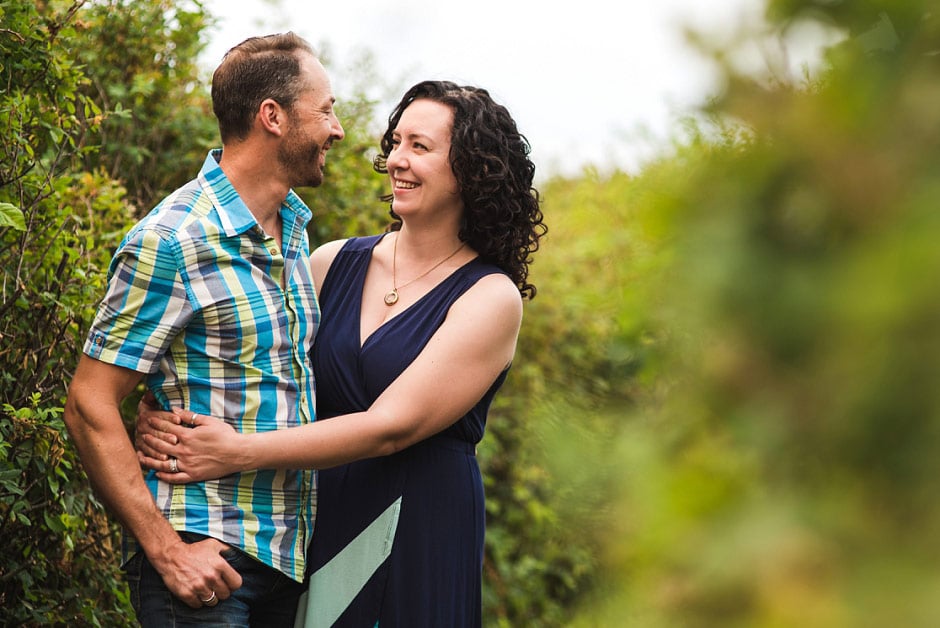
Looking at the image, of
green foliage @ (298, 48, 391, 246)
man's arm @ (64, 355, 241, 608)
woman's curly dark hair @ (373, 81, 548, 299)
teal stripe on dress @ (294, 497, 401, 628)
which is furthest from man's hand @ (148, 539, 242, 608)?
green foliage @ (298, 48, 391, 246)

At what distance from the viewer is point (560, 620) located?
645cm

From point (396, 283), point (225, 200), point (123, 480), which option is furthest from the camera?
point (396, 283)

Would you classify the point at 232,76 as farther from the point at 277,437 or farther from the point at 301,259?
the point at 277,437

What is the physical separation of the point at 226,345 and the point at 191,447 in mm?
268

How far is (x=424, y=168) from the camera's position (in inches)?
125

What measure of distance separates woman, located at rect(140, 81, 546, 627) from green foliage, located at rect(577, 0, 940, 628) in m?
2.03

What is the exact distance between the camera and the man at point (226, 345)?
102 inches

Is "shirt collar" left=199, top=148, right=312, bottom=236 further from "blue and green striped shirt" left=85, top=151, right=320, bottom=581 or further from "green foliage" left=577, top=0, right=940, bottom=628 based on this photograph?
"green foliage" left=577, top=0, right=940, bottom=628

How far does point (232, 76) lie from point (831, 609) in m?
2.61

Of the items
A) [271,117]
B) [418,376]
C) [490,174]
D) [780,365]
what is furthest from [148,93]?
[780,365]

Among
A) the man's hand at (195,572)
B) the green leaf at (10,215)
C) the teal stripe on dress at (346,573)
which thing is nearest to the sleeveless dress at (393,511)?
the teal stripe on dress at (346,573)

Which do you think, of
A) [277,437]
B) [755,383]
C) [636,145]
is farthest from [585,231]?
[755,383]

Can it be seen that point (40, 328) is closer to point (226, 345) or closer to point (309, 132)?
point (226, 345)

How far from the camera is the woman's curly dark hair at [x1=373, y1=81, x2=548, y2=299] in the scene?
10.5ft
